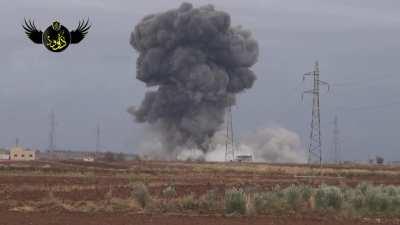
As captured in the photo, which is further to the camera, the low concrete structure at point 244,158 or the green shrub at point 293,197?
the low concrete structure at point 244,158

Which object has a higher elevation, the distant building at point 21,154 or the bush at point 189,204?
the distant building at point 21,154

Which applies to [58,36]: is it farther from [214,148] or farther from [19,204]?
[214,148]

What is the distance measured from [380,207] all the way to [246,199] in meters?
6.03

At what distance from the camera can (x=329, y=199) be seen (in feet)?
113

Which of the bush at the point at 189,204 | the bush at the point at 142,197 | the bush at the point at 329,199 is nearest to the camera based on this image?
the bush at the point at 329,199

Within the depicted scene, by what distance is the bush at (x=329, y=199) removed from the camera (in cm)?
3412

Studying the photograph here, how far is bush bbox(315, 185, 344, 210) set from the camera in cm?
3412

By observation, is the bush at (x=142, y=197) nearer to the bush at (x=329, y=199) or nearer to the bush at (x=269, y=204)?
the bush at (x=269, y=204)

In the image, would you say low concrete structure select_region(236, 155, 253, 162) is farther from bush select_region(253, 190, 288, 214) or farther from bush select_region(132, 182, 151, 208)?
bush select_region(253, 190, 288, 214)

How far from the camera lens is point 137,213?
105ft

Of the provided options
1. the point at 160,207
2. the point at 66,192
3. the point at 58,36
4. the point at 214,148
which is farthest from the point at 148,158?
the point at 58,36

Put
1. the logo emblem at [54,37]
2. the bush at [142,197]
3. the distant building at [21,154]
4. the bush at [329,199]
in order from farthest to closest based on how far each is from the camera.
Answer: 1. the distant building at [21,154]
2. the bush at [142,197]
3. the bush at [329,199]
4. the logo emblem at [54,37]

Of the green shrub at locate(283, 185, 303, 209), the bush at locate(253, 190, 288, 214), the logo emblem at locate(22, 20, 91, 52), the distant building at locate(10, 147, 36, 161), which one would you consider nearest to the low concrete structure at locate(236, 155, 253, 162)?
the distant building at locate(10, 147, 36, 161)

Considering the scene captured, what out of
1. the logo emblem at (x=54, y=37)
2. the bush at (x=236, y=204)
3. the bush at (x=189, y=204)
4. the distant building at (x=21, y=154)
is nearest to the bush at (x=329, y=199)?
the bush at (x=236, y=204)
